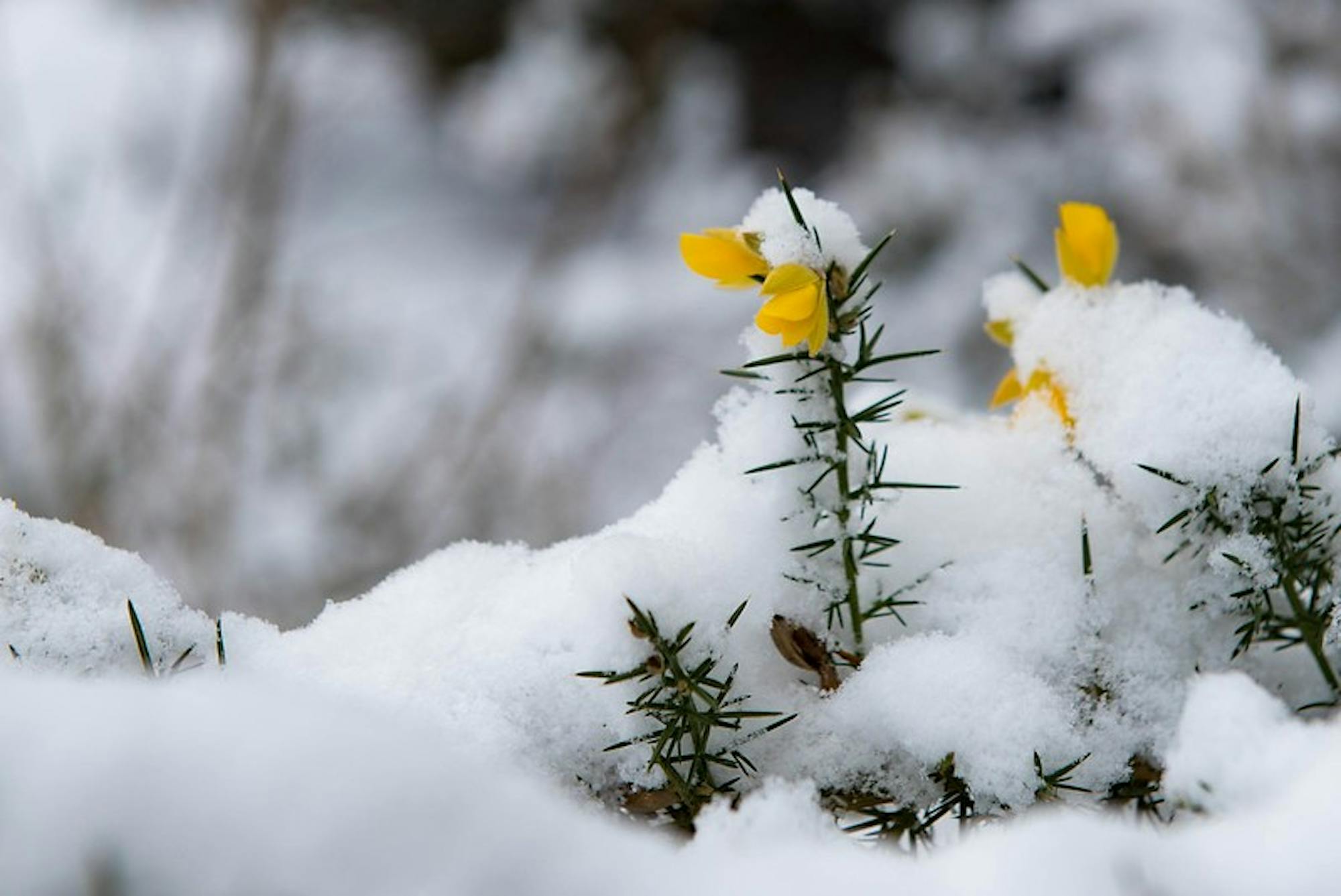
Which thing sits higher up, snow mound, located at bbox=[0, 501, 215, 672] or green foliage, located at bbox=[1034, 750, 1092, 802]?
snow mound, located at bbox=[0, 501, 215, 672]

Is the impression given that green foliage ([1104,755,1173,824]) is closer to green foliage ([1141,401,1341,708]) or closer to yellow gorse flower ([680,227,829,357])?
green foliage ([1141,401,1341,708])

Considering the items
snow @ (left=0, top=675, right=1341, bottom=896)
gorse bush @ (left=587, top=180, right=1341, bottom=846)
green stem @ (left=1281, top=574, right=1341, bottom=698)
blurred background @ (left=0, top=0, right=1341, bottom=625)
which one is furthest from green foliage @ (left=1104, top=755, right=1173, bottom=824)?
blurred background @ (left=0, top=0, right=1341, bottom=625)

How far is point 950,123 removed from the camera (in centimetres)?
561

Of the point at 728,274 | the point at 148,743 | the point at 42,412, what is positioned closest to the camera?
the point at 148,743

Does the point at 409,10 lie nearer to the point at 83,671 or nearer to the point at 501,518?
the point at 501,518

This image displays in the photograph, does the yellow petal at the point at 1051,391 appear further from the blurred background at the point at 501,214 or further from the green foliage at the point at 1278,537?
the blurred background at the point at 501,214

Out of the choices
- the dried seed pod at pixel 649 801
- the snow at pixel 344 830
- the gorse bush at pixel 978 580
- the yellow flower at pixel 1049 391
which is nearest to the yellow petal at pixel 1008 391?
the yellow flower at pixel 1049 391

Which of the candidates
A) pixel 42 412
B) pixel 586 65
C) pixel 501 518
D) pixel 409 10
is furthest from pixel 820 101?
pixel 42 412

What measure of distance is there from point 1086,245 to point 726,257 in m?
→ 0.31

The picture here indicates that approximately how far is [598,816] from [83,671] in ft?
0.94

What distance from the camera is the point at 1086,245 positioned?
0.90 meters

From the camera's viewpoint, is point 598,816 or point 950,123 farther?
point 950,123

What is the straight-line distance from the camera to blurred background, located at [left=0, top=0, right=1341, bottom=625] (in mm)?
3938

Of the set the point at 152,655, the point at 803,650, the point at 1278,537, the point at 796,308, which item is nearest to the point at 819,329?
the point at 796,308
